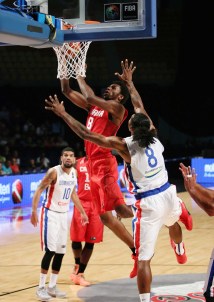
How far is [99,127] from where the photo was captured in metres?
8.32

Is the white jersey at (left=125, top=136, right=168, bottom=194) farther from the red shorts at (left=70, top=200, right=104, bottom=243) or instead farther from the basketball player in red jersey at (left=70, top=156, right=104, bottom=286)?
the red shorts at (left=70, top=200, right=104, bottom=243)

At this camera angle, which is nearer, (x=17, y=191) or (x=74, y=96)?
(x=74, y=96)

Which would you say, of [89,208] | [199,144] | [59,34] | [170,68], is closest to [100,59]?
[170,68]

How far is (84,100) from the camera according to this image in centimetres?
839

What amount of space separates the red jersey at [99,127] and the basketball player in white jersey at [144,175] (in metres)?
1.41

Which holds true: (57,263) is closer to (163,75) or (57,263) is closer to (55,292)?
(55,292)

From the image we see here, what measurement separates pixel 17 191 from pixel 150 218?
34.0 feet

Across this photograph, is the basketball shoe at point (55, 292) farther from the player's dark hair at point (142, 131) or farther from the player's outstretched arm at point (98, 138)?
the player's dark hair at point (142, 131)

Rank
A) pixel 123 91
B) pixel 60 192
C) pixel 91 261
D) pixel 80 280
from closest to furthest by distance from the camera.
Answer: pixel 123 91 → pixel 60 192 → pixel 80 280 → pixel 91 261

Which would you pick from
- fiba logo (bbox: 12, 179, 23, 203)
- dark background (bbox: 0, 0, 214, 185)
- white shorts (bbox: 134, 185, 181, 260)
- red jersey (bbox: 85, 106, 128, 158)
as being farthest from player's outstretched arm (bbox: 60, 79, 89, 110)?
dark background (bbox: 0, 0, 214, 185)

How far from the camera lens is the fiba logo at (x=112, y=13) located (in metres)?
7.16

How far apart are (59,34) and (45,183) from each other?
1975mm

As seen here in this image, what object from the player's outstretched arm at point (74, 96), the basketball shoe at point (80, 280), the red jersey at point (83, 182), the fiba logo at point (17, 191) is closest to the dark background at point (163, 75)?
the fiba logo at point (17, 191)

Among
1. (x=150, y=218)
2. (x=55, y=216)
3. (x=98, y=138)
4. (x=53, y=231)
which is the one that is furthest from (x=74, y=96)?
(x=150, y=218)
